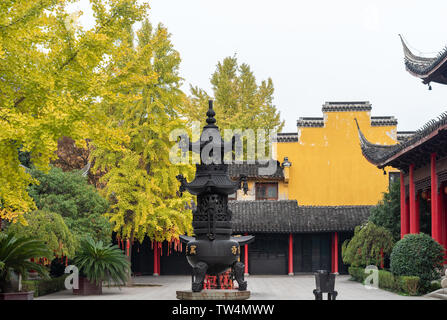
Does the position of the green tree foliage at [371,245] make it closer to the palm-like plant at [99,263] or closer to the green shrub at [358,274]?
the green shrub at [358,274]

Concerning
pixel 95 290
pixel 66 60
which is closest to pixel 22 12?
pixel 66 60

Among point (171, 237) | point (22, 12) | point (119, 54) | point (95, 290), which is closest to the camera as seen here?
point (22, 12)

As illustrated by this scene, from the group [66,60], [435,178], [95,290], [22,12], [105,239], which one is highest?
[22,12]

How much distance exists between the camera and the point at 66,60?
51.4ft

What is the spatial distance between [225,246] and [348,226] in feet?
68.4

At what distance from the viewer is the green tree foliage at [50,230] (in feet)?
68.2

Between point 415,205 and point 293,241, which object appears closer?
point 415,205

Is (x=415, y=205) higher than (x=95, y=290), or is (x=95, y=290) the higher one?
(x=415, y=205)

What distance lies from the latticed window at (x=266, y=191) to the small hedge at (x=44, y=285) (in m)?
17.8

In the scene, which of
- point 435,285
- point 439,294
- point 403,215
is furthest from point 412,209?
point 439,294

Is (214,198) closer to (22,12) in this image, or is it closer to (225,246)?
(225,246)

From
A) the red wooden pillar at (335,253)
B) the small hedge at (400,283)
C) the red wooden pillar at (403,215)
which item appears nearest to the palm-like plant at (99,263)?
the small hedge at (400,283)

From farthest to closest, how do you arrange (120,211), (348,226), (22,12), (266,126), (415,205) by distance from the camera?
(266,126), (348,226), (120,211), (415,205), (22,12)

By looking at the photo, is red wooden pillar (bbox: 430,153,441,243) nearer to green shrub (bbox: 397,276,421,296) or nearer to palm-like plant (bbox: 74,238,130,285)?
green shrub (bbox: 397,276,421,296)
